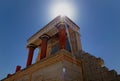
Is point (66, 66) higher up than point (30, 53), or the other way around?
point (30, 53)

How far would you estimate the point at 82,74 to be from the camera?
9.68 meters

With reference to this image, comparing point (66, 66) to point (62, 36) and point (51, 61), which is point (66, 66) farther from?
point (62, 36)

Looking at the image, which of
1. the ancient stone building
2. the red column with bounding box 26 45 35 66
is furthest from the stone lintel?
the red column with bounding box 26 45 35 66

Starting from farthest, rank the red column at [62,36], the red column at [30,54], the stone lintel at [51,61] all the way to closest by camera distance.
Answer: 1. the red column at [30,54]
2. the red column at [62,36]
3. the stone lintel at [51,61]

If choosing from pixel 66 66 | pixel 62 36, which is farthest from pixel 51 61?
pixel 62 36

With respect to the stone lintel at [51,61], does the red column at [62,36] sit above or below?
above

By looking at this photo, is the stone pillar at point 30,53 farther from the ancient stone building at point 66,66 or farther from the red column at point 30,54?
the ancient stone building at point 66,66

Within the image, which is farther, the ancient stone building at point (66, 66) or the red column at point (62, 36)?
the red column at point (62, 36)

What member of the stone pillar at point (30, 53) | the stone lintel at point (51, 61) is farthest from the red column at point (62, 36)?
the stone pillar at point (30, 53)

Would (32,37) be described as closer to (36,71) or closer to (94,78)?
(36,71)

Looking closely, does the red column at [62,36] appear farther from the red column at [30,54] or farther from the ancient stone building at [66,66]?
the red column at [30,54]

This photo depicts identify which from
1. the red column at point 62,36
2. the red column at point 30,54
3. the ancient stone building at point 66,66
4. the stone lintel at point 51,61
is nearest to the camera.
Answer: the ancient stone building at point 66,66

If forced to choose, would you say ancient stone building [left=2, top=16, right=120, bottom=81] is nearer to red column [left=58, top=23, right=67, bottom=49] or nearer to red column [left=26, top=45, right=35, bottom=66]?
red column [left=58, top=23, right=67, bottom=49]

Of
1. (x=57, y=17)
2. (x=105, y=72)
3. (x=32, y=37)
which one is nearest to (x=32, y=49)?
(x=32, y=37)
